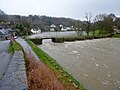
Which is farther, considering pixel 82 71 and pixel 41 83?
pixel 82 71

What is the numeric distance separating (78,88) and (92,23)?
68.6m

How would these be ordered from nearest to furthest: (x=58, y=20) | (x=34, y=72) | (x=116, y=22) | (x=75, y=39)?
(x=34, y=72) → (x=75, y=39) → (x=116, y=22) → (x=58, y=20)

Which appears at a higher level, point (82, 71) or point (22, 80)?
point (22, 80)

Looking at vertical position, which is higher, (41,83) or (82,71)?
(41,83)

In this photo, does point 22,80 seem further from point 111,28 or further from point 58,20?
point 58,20

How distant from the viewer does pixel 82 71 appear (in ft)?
55.5

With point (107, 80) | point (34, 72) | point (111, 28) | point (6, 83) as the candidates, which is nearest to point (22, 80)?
point (6, 83)

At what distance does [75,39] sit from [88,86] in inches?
1768

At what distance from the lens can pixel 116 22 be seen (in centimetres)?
8331

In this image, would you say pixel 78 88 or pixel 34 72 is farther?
pixel 78 88

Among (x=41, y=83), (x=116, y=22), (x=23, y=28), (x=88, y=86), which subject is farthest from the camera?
(x=116, y=22)

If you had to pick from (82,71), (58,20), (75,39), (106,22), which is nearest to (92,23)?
(106,22)

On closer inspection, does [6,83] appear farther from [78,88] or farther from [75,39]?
[75,39]

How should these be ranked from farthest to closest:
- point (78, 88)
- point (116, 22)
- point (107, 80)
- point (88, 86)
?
point (116, 22) < point (107, 80) < point (88, 86) < point (78, 88)
